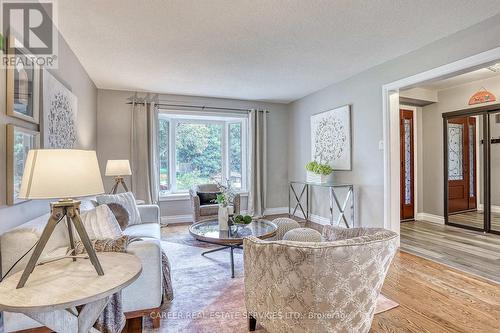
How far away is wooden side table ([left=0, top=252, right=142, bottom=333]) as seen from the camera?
104cm

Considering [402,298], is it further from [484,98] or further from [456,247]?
[484,98]

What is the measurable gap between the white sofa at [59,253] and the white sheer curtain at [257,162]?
3.60 m

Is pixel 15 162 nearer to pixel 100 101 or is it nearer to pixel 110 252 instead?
pixel 110 252

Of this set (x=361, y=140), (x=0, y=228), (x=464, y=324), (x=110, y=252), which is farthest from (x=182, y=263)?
(x=361, y=140)

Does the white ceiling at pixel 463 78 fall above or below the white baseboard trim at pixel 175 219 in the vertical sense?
above

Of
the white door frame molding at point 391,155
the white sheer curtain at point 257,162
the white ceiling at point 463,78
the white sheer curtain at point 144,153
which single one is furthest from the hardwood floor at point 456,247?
the white sheer curtain at point 144,153

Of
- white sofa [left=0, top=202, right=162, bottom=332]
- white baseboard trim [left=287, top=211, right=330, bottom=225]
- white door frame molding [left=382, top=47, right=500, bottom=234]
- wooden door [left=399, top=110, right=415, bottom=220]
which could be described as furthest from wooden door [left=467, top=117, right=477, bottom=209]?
white sofa [left=0, top=202, right=162, bottom=332]

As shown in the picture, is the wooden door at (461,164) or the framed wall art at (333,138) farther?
the wooden door at (461,164)

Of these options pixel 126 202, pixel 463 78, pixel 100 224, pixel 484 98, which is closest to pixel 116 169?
pixel 126 202

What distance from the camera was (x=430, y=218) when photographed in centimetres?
493

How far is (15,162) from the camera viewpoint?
1729 mm

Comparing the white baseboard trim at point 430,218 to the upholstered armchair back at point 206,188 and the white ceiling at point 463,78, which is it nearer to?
the white ceiling at point 463,78

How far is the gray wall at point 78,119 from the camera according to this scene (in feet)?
5.36

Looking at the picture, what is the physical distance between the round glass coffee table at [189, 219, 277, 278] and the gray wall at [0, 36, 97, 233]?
4.35 ft
